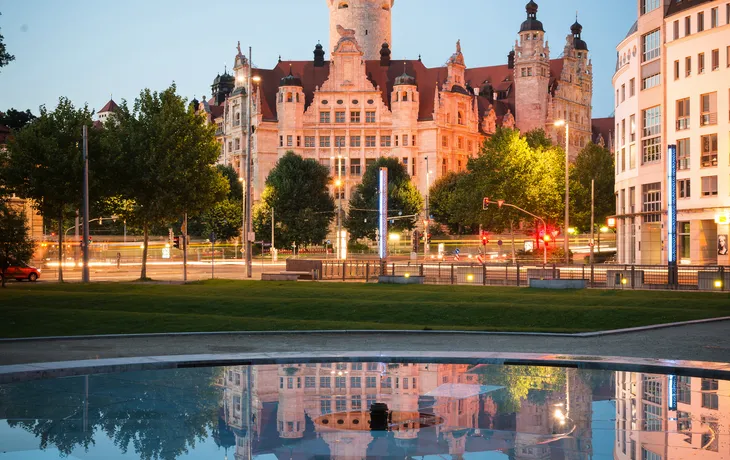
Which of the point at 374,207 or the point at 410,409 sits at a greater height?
the point at 374,207

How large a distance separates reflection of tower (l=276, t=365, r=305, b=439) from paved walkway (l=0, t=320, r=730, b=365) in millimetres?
2740

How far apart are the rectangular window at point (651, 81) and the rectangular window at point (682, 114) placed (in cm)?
305

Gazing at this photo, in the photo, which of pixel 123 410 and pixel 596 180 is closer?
pixel 123 410

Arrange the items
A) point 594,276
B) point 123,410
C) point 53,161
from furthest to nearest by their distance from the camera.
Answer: point 53,161
point 594,276
point 123,410

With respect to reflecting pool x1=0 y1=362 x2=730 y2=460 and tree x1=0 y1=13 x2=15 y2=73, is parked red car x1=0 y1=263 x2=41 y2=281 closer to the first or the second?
tree x1=0 y1=13 x2=15 y2=73

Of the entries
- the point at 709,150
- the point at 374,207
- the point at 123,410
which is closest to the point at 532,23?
the point at 374,207

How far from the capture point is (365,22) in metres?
151

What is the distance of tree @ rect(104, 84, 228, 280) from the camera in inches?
1919

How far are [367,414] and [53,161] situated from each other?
39.4 metres

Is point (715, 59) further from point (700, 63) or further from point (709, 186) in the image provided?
point (709, 186)

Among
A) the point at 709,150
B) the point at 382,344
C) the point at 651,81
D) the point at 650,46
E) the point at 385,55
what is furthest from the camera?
the point at 385,55

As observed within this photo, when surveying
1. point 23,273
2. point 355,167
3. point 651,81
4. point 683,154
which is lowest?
point 23,273

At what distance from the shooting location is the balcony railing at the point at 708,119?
6038 cm

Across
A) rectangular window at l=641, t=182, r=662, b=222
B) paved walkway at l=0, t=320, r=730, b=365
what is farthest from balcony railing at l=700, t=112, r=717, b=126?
paved walkway at l=0, t=320, r=730, b=365
